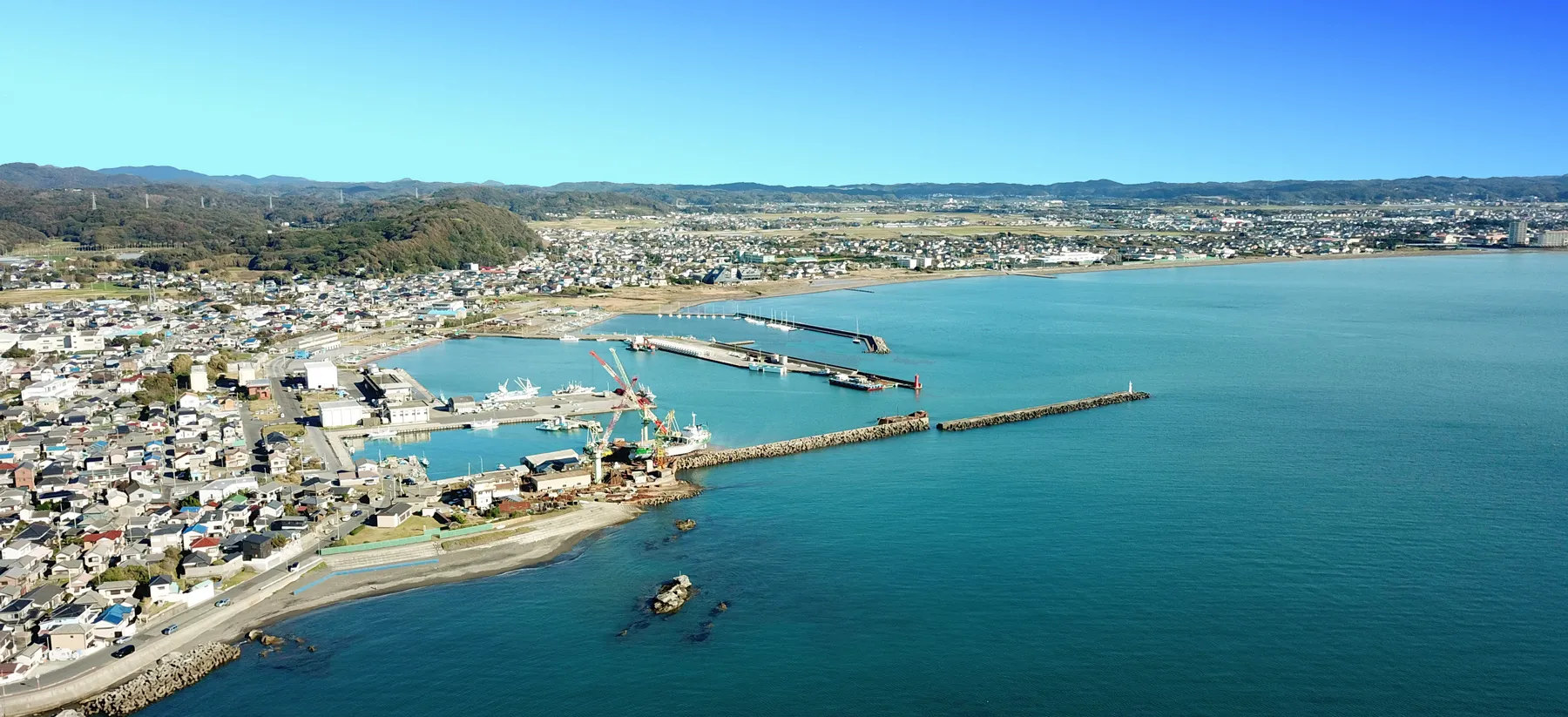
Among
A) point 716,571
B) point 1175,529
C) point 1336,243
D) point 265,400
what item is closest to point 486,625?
point 716,571

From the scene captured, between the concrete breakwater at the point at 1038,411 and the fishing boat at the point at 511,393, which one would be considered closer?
the concrete breakwater at the point at 1038,411

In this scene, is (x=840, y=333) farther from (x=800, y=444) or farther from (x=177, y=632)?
(x=177, y=632)

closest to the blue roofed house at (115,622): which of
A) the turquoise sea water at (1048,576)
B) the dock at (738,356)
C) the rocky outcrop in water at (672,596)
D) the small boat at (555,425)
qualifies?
the turquoise sea water at (1048,576)

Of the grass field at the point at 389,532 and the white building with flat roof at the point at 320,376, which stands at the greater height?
the white building with flat roof at the point at 320,376

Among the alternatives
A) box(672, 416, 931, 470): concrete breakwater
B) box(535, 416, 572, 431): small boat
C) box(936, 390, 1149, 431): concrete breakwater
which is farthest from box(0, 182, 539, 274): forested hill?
box(936, 390, 1149, 431): concrete breakwater

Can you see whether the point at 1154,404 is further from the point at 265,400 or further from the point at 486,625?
the point at 265,400

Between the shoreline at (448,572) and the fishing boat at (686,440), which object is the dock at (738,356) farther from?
the shoreline at (448,572)
